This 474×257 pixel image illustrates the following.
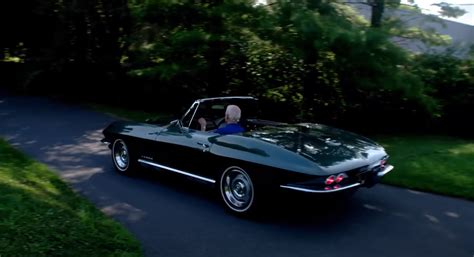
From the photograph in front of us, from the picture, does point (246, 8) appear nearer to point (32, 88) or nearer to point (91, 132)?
point (91, 132)

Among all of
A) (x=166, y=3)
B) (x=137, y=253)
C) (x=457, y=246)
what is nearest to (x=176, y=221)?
(x=137, y=253)

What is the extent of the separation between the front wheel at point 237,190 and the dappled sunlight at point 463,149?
16.2 feet

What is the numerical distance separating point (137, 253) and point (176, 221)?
1.02 meters

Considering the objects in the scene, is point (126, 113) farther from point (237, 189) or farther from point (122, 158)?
point (237, 189)

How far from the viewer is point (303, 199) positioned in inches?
188

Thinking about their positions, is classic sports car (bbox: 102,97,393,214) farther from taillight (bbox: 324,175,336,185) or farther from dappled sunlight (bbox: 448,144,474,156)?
dappled sunlight (bbox: 448,144,474,156)

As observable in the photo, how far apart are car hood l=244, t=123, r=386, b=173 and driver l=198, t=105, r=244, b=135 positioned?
318 millimetres

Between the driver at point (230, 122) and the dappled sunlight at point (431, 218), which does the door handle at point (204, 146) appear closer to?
the driver at point (230, 122)

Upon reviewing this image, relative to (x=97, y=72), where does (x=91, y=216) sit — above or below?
below

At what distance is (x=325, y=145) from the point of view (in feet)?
17.6

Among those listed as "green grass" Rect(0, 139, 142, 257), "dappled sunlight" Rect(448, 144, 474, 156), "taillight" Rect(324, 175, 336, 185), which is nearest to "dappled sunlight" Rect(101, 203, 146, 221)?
"green grass" Rect(0, 139, 142, 257)

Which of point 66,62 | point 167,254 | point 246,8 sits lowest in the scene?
point 167,254

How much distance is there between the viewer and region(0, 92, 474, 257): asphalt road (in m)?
4.50

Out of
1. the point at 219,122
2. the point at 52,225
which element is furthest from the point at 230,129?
the point at 52,225
